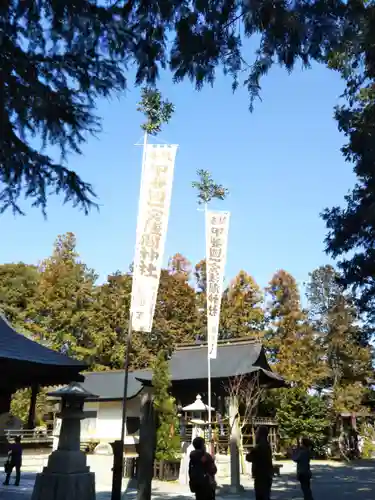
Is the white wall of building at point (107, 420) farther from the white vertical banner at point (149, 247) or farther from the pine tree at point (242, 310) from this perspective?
the white vertical banner at point (149, 247)

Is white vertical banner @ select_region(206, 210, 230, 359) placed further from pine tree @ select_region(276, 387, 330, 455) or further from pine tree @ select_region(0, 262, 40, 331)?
pine tree @ select_region(0, 262, 40, 331)

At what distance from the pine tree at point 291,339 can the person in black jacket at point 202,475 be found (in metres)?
21.6

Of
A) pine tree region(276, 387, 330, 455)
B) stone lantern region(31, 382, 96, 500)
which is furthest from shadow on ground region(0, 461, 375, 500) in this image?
pine tree region(276, 387, 330, 455)

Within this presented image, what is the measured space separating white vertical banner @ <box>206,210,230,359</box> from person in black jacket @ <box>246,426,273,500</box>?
8511 mm

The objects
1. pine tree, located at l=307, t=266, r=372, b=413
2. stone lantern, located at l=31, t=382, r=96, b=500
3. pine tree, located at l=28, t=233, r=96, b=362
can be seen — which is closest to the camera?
stone lantern, located at l=31, t=382, r=96, b=500

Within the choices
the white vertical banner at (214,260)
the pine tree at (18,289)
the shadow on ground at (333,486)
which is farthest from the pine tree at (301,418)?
the pine tree at (18,289)

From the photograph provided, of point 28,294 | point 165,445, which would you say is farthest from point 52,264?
point 165,445

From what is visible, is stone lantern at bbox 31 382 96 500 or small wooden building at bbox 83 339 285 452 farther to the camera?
small wooden building at bbox 83 339 285 452

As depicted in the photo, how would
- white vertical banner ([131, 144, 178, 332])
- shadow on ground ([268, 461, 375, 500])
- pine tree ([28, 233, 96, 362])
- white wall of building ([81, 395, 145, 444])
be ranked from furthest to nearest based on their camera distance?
pine tree ([28, 233, 96, 362]) → white wall of building ([81, 395, 145, 444]) → white vertical banner ([131, 144, 178, 332]) → shadow on ground ([268, 461, 375, 500])

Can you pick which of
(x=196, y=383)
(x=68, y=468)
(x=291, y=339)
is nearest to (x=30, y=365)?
(x=68, y=468)

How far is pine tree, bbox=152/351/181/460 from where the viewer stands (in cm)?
1416

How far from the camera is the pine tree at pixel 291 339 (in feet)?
88.7

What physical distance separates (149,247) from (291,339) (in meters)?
20.4

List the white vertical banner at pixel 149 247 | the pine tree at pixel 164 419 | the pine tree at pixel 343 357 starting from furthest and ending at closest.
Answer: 1. the pine tree at pixel 343 357
2. the pine tree at pixel 164 419
3. the white vertical banner at pixel 149 247
